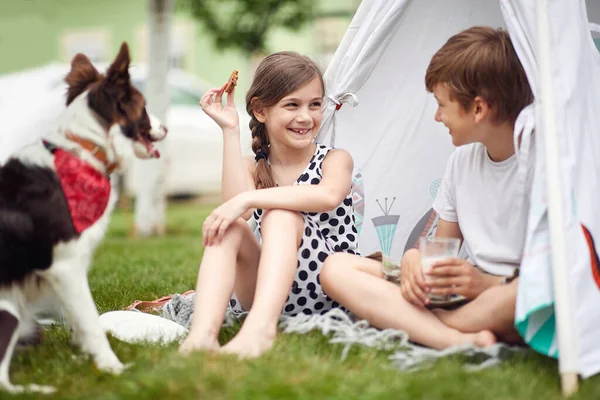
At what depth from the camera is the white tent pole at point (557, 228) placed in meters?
2.11

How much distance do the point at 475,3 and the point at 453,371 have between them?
6.48 ft

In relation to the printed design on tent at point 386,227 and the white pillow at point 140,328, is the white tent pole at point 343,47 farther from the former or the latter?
the white pillow at point 140,328

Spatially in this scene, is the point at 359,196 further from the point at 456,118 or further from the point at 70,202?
the point at 70,202

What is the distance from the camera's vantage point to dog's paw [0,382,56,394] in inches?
83.4

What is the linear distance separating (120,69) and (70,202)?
16.5 inches

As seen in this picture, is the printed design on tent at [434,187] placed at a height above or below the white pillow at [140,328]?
above

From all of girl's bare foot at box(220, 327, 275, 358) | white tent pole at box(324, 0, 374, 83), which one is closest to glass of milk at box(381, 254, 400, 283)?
girl's bare foot at box(220, 327, 275, 358)

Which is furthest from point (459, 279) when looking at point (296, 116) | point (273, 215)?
point (296, 116)

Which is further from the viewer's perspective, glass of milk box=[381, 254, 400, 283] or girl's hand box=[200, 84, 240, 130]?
girl's hand box=[200, 84, 240, 130]

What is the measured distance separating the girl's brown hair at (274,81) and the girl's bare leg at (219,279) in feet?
1.11

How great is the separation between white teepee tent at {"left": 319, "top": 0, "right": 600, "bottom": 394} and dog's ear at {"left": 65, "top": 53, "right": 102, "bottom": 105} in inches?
49.4

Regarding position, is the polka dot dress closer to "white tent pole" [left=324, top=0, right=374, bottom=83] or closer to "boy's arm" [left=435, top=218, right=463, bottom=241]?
"boy's arm" [left=435, top=218, right=463, bottom=241]

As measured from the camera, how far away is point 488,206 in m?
2.67

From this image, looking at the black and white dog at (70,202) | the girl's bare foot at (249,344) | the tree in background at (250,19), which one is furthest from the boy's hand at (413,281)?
the tree in background at (250,19)
